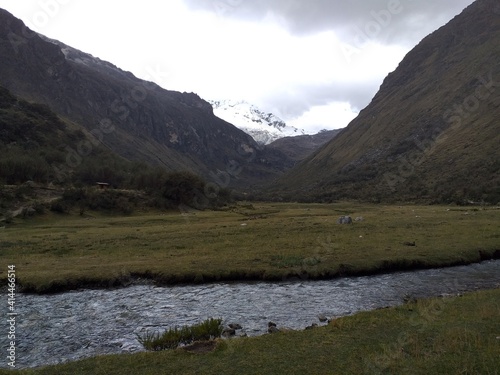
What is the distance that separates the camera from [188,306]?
26672 millimetres

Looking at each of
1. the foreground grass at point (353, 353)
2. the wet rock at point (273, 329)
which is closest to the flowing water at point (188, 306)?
the wet rock at point (273, 329)

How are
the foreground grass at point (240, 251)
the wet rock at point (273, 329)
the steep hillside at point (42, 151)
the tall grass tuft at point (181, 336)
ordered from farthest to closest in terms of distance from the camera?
1. the steep hillside at point (42, 151)
2. the foreground grass at point (240, 251)
3. the wet rock at point (273, 329)
4. the tall grass tuft at point (181, 336)

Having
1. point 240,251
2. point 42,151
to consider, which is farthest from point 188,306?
point 42,151

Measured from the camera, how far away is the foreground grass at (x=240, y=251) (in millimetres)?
33969

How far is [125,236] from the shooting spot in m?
54.2

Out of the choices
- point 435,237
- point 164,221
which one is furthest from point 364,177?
point 435,237

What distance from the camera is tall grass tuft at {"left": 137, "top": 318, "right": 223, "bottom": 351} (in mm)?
18844

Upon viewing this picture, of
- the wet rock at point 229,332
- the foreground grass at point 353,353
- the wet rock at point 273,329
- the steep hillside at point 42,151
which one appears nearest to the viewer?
the foreground grass at point 353,353

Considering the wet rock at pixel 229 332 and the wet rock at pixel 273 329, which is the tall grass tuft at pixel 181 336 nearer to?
the wet rock at pixel 229 332

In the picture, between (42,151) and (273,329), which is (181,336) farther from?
(42,151)

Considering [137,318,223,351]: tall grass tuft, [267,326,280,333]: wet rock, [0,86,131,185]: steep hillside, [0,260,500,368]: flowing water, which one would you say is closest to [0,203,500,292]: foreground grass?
[0,260,500,368]: flowing water

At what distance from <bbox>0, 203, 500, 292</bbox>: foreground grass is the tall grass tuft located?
1284 cm

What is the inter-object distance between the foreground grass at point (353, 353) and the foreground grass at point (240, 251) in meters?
14.9

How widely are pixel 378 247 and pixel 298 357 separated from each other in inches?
1108
